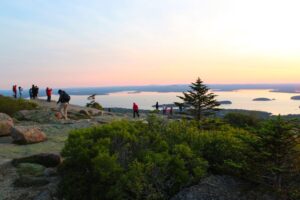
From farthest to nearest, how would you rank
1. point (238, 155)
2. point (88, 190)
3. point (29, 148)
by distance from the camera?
point (29, 148)
point (238, 155)
point (88, 190)

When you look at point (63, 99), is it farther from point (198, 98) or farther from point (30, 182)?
point (30, 182)

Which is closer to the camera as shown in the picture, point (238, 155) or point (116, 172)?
point (116, 172)

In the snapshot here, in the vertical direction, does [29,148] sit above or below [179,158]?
below

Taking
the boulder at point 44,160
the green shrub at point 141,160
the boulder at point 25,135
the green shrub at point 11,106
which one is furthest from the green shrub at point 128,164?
the green shrub at point 11,106

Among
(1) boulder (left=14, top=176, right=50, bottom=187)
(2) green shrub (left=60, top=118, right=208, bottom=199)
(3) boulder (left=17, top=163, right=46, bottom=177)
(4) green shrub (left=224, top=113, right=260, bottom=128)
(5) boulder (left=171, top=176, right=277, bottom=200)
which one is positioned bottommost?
(4) green shrub (left=224, top=113, right=260, bottom=128)

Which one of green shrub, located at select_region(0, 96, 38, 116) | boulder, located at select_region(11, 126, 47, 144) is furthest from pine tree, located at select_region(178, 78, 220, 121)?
boulder, located at select_region(11, 126, 47, 144)

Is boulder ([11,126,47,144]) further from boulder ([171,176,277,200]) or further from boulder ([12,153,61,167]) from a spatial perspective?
boulder ([171,176,277,200])

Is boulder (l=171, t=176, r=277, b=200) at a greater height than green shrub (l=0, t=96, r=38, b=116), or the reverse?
green shrub (l=0, t=96, r=38, b=116)

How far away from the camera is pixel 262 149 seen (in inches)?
330

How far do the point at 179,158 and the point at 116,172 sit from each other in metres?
1.57

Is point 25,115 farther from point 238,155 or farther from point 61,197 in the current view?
point 238,155

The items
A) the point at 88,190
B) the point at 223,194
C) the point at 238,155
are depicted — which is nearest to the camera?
the point at 223,194

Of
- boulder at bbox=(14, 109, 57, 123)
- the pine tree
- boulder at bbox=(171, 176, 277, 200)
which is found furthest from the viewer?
the pine tree

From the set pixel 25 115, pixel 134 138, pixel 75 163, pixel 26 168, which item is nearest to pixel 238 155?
pixel 134 138
